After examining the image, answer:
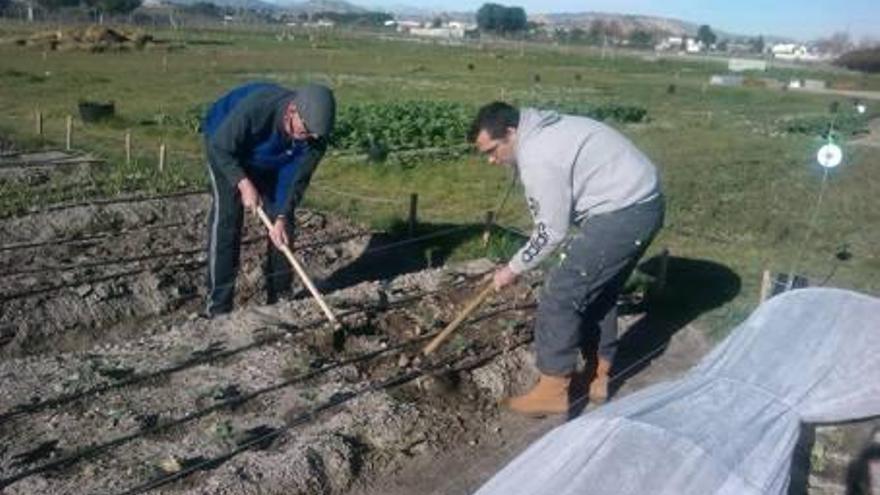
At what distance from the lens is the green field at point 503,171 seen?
9.62 m

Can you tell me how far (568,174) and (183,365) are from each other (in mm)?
2175

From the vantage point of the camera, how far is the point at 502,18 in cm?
12488

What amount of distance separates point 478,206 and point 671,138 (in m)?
10.1

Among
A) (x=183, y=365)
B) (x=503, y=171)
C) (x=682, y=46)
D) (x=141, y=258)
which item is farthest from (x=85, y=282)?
(x=682, y=46)

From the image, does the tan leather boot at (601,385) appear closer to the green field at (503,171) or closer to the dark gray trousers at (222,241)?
the green field at (503,171)

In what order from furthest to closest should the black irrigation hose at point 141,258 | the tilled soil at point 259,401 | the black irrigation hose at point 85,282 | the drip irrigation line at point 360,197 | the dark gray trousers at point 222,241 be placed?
the drip irrigation line at point 360,197
the black irrigation hose at point 141,258
the black irrigation hose at point 85,282
the dark gray trousers at point 222,241
the tilled soil at point 259,401

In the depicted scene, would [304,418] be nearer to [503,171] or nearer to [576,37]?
[503,171]

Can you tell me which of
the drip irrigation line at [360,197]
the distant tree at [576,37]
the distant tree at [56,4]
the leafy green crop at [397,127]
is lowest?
the distant tree at [576,37]

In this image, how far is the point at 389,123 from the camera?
59.8 ft

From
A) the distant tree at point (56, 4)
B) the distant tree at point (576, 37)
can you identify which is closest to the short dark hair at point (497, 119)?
the distant tree at point (56, 4)

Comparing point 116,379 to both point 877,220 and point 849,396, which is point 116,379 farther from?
point 877,220

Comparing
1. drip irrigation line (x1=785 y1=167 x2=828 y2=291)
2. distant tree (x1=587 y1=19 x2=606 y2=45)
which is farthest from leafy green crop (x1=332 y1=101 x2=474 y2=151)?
distant tree (x1=587 y1=19 x2=606 y2=45)

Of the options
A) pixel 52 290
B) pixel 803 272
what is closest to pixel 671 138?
pixel 803 272

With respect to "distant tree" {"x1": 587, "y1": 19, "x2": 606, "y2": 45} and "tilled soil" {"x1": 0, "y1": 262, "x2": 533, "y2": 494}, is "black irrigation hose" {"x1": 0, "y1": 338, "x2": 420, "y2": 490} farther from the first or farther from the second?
"distant tree" {"x1": 587, "y1": 19, "x2": 606, "y2": 45}
